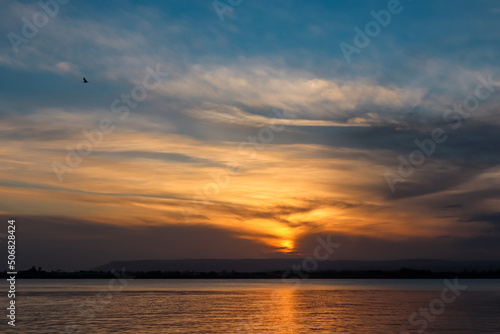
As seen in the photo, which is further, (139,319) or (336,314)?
(336,314)

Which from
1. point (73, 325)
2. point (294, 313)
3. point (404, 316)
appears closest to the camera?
point (73, 325)

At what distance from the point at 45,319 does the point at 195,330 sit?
17602mm

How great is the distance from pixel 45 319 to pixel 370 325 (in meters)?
32.2

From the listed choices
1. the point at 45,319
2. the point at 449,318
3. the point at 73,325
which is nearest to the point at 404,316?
the point at 449,318

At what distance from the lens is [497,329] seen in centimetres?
4466

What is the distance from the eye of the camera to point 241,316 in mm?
57219

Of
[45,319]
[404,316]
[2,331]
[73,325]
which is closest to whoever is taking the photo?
[2,331]

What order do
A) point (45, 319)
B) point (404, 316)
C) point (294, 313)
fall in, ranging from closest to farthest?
point (45, 319) < point (404, 316) < point (294, 313)

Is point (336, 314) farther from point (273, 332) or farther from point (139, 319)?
point (139, 319)

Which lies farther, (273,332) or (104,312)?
(104,312)

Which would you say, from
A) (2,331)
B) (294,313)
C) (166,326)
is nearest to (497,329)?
(294,313)

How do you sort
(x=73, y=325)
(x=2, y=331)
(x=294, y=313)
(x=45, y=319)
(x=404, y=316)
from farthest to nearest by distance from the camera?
(x=294, y=313), (x=404, y=316), (x=45, y=319), (x=73, y=325), (x=2, y=331)

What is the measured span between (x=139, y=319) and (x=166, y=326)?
6618mm

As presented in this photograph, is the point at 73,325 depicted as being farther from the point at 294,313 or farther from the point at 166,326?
the point at 294,313
